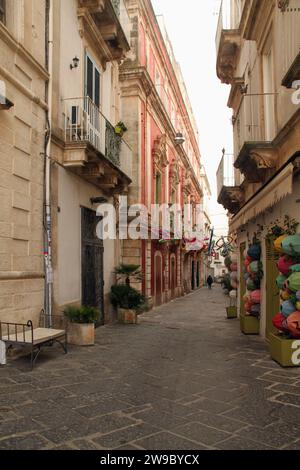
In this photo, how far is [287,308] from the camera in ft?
20.2

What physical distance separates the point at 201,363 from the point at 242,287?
579 centimetres

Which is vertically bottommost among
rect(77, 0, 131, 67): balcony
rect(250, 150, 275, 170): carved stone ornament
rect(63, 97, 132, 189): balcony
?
rect(250, 150, 275, 170): carved stone ornament

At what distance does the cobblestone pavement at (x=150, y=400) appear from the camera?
3.59 m

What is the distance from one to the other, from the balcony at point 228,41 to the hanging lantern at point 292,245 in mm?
8532

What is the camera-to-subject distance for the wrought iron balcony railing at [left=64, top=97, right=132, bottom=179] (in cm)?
906

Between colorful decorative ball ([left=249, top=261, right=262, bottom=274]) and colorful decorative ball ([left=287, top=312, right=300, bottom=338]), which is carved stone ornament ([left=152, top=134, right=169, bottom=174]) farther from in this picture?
colorful decorative ball ([left=287, top=312, right=300, bottom=338])

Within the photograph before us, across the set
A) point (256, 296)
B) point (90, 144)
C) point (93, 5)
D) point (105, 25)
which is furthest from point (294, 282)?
point (105, 25)

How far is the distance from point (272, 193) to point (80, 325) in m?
4.03

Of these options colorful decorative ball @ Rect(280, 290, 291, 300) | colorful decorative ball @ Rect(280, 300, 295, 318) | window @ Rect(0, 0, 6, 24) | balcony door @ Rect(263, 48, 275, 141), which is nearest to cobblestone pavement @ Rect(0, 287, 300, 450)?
colorful decorative ball @ Rect(280, 300, 295, 318)

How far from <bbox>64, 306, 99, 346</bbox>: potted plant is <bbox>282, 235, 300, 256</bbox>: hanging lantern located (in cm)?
376

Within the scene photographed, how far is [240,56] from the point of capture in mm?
13031

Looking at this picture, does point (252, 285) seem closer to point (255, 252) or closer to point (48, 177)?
point (255, 252)
